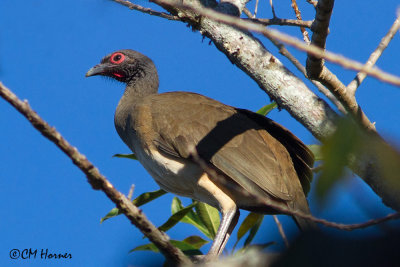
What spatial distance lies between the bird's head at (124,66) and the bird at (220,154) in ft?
3.93

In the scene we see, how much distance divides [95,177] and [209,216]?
275 cm

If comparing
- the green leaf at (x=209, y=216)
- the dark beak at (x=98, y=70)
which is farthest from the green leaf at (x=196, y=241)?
the dark beak at (x=98, y=70)

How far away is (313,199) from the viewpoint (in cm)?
131

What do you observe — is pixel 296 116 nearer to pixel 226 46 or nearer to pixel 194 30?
pixel 226 46

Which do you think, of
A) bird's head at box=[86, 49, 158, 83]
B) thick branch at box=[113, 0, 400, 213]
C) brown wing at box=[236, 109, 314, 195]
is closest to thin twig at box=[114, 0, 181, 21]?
thick branch at box=[113, 0, 400, 213]

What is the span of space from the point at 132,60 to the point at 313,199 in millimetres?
5917

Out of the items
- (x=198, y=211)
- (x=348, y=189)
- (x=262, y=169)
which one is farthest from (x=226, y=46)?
(x=348, y=189)

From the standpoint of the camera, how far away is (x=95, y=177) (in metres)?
3.01

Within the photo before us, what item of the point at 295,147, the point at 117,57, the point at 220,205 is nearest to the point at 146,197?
the point at 220,205

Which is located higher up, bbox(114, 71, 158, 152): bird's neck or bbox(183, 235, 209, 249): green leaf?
bbox(114, 71, 158, 152): bird's neck

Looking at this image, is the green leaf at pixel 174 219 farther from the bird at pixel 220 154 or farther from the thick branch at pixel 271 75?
the thick branch at pixel 271 75

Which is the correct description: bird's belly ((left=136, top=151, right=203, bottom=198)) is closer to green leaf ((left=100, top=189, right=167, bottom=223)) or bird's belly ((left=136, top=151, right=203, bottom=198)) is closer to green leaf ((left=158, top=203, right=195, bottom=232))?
green leaf ((left=100, top=189, right=167, bottom=223))

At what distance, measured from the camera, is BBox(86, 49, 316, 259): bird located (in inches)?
195

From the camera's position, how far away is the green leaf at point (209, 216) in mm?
5523
